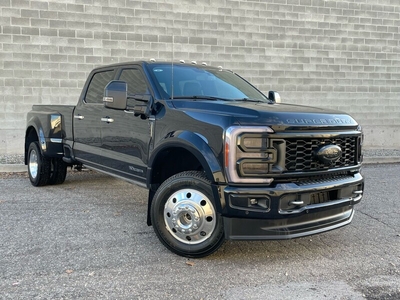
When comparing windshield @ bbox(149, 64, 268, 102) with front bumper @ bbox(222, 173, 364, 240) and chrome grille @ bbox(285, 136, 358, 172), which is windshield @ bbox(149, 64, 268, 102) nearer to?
chrome grille @ bbox(285, 136, 358, 172)

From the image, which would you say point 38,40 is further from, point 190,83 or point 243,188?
point 243,188

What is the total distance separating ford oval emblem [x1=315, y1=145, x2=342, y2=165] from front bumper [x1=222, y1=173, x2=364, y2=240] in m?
0.21

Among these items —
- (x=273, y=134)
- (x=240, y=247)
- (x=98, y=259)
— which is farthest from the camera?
(x=240, y=247)

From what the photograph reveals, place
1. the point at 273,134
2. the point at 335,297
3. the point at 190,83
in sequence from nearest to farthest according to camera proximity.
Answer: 1. the point at 335,297
2. the point at 273,134
3. the point at 190,83

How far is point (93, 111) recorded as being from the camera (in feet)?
17.8

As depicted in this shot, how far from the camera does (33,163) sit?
22.5ft

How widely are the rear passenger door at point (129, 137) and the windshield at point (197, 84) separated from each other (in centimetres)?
24

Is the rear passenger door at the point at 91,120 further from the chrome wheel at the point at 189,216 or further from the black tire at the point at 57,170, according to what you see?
the chrome wheel at the point at 189,216

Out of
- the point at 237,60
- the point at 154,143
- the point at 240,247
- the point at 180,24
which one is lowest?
the point at 240,247

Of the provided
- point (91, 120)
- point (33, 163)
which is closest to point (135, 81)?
point (91, 120)

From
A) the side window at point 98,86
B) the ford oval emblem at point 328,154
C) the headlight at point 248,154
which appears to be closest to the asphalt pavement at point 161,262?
the headlight at point 248,154

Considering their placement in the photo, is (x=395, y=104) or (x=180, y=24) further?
(x=395, y=104)

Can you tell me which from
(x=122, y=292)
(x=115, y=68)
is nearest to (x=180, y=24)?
(x=115, y=68)

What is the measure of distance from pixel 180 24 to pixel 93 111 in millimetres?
5532
